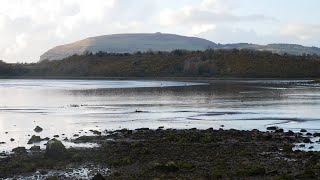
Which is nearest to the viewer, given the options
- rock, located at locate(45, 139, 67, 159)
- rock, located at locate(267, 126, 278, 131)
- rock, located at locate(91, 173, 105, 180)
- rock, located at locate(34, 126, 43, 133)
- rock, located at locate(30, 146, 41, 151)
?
rock, located at locate(91, 173, 105, 180)

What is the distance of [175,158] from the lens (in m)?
20.4

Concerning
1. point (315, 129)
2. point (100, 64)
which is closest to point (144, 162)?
point (315, 129)

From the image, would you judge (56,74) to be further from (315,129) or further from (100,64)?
(315,129)

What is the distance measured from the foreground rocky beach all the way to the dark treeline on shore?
369ft

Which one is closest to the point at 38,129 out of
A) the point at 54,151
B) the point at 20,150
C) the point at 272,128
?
the point at 20,150

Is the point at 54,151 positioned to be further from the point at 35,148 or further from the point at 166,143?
the point at 166,143

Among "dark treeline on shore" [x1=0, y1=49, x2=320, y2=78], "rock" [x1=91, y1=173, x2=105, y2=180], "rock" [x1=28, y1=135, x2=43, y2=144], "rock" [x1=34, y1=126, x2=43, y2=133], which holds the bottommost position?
"rock" [x1=34, y1=126, x2=43, y2=133]

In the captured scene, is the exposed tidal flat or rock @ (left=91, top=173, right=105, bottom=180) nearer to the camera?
rock @ (left=91, top=173, right=105, bottom=180)

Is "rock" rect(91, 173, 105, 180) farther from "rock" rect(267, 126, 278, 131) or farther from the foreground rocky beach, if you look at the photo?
"rock" rect(267, 126, 278, 131)

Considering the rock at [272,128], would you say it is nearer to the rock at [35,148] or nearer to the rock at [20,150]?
the rock at [35,148]

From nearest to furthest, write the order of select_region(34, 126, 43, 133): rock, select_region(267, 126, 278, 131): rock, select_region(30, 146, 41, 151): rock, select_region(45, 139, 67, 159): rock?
select_region(45, 139, 67, 159): rock < select_region(30, 146, 41, 151): rock < select_region(34, 126, 43, 133): rock < select_region(267, 126, 278, 131): rock

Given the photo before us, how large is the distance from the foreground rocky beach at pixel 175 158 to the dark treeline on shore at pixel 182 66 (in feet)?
369

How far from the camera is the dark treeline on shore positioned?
14075 cm

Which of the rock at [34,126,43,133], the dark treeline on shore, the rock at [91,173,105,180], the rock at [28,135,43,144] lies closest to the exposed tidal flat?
the rock at [28,135,43,144]
